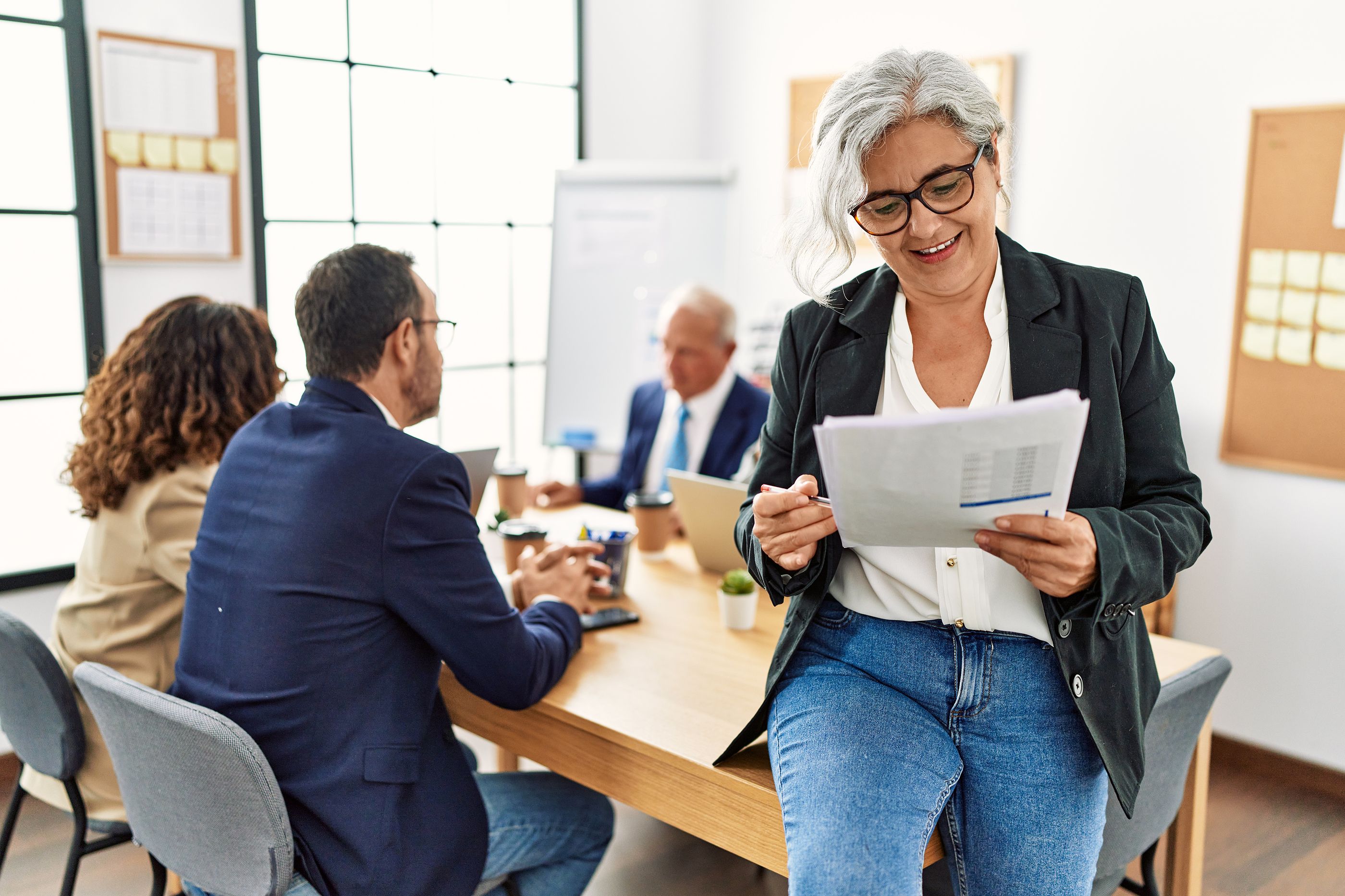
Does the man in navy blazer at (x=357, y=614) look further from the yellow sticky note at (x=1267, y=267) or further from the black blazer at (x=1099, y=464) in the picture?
the yellow sticky note at (x=1267, y=267)

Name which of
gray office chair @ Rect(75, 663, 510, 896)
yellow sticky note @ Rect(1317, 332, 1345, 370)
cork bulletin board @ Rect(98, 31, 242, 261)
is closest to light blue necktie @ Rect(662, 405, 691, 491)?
cork bulletin board @ Rect(98, 31, 242, 261)

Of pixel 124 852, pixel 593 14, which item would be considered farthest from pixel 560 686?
pixel 593 14

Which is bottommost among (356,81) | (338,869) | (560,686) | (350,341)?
(338,869)

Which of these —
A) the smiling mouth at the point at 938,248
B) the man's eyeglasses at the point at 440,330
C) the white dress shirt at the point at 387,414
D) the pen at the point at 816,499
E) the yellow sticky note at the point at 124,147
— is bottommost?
the pen at the point at 816,499

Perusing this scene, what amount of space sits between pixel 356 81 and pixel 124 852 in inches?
101

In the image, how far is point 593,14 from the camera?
14.4 feet

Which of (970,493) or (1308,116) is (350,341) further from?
(1308,116)

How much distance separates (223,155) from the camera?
10.9ft

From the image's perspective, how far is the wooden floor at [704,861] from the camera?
258 cm

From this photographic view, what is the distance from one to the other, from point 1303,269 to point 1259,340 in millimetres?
231

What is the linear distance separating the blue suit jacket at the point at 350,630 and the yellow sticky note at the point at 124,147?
192 cm

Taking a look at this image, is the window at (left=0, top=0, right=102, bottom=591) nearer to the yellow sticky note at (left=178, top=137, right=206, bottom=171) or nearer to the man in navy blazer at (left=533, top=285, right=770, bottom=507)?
the yellow sticky note at (left=178, top=137, right=206, bottom=171)

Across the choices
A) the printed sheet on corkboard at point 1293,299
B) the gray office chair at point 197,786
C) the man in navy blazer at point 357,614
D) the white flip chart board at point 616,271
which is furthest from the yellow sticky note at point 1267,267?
the gray office chair at point 197,786

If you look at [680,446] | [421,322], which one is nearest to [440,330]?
[421,322]
